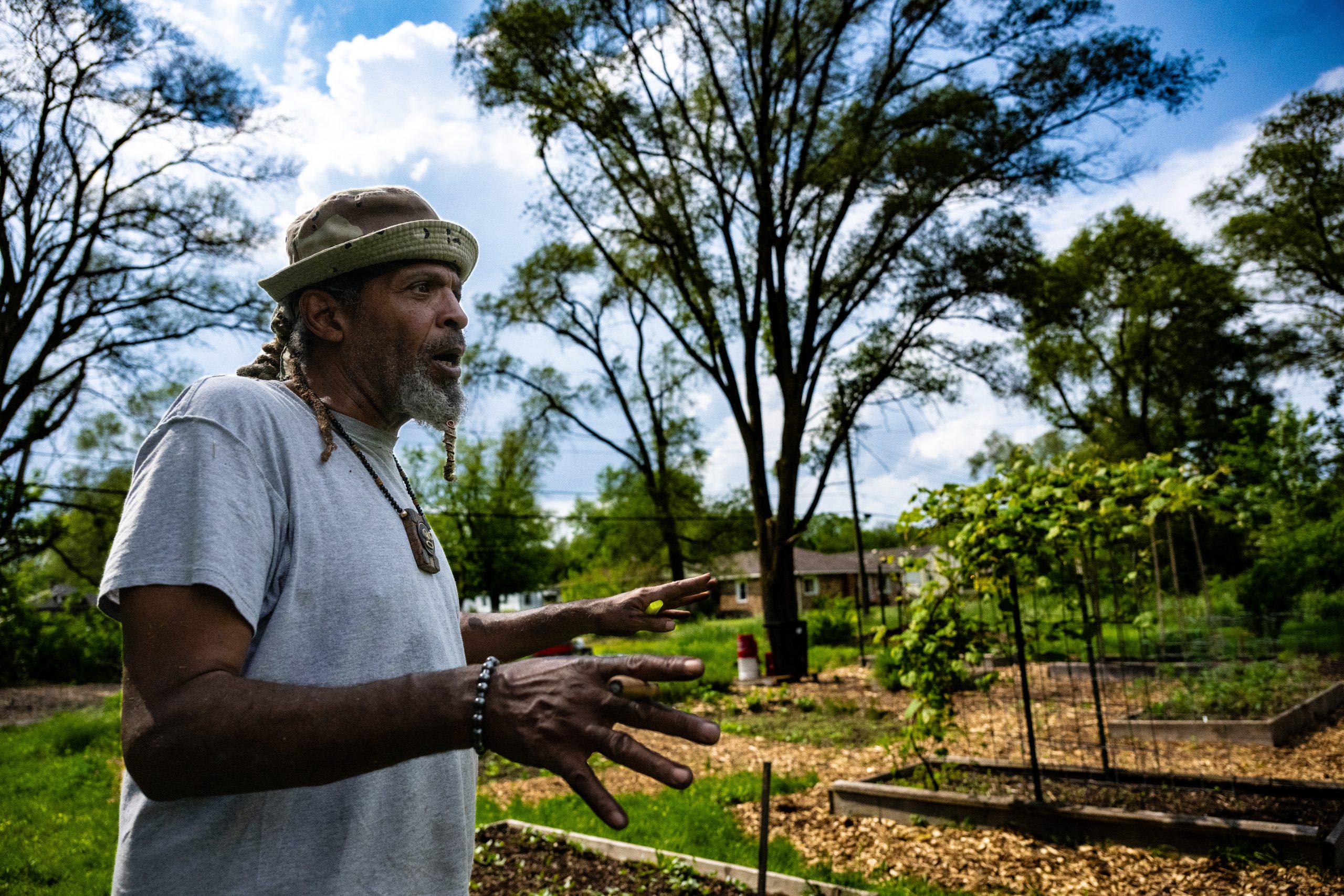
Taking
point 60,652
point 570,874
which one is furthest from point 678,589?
point 60,652

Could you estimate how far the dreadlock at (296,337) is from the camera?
1.67 metres

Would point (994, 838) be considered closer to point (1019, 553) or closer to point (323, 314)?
point (1019, 553)

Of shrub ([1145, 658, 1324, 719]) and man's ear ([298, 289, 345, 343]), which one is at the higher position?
man's ear ([298, 289, 345, 343])

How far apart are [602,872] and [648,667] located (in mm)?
4438

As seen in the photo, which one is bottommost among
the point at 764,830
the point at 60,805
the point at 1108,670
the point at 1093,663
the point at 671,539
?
the point at 1108,670

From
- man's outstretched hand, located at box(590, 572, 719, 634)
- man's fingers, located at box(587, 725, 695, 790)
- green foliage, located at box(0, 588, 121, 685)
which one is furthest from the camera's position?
green foliage, located at box(0, 588, 121, 685)

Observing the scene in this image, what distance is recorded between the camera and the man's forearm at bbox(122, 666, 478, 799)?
1.05 meters

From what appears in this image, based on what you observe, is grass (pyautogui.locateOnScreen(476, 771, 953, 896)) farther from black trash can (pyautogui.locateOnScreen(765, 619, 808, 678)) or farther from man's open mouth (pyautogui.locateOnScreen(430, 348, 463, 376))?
black trash can (pyautogui.locateOnScreen(765, 619, 808, 678))

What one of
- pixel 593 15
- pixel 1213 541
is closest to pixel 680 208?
pixel 593 15

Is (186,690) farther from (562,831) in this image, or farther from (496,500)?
(496,500)

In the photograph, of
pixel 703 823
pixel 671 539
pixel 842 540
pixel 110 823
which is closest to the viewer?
pixel 703 823

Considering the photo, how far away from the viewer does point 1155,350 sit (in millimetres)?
29812

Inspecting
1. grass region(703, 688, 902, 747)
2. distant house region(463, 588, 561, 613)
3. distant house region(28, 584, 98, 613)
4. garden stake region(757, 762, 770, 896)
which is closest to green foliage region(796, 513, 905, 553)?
distant house region(463, 588, 561, 613)

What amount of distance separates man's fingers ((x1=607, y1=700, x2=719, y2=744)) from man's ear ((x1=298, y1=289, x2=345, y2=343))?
1.04 meters
